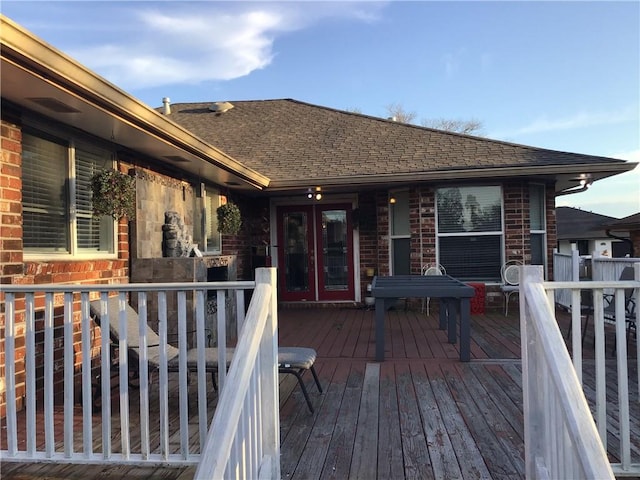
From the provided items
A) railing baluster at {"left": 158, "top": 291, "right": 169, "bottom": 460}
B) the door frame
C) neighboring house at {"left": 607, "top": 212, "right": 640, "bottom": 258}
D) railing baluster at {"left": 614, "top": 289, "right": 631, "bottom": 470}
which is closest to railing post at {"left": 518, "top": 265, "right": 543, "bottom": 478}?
railing baluster at {"left": 614, "top": 289, "right": 631, "bottom": 470}

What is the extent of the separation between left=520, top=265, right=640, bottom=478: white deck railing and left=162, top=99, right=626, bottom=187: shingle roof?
5.09m

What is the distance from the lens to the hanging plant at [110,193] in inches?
159

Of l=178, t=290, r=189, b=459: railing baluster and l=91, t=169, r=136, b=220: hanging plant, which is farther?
l=91, t=169, r=136, b=220: hanging plant

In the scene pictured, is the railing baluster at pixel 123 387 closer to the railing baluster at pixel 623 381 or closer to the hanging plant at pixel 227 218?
the railing baluster at pixel 623 381

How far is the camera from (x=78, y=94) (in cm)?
306

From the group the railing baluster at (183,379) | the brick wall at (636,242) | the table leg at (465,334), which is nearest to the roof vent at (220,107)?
the table leg at (465,334)

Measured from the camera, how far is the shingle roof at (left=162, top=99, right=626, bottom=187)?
736 cm

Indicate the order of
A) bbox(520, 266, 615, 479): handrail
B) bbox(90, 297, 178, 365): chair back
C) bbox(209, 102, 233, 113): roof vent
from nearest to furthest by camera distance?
bbox(520, 266, 615, 479): handrail
bbox(90, 297, 178, 365): chair back
bbox(209, 102, 233, 113): roof vent

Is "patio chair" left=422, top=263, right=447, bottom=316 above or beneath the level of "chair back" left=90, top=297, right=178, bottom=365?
above

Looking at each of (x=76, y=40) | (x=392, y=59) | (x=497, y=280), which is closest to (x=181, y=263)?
(x=76, y=40)

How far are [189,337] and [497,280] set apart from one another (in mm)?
5071

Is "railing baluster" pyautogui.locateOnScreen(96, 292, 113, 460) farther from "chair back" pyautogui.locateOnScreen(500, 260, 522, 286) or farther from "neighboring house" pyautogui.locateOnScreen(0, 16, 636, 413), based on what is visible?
"chair back" pyautogui.locateOnScreen(500, 260, 522, 286)

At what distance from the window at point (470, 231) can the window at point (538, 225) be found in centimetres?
68

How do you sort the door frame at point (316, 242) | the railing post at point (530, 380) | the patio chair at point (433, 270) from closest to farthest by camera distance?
the railing post at point (530, 380) → the patio chair at point (433, 270) → the door frame at point (316, 242)
